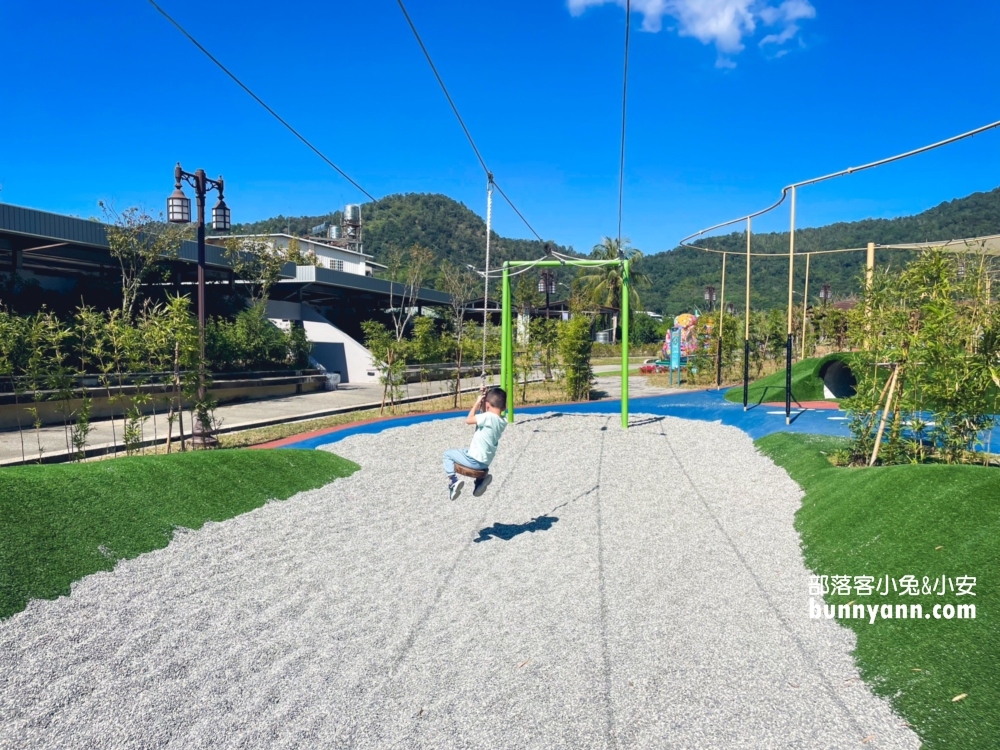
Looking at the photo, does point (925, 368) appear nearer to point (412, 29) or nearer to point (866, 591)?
point (866, 591)

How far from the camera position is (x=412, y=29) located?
1102cm

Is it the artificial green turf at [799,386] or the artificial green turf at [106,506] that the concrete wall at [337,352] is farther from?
the artificial green turf at [106,506]

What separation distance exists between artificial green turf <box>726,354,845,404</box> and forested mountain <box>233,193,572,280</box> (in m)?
71.6

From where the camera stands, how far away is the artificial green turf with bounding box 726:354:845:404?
19141mm

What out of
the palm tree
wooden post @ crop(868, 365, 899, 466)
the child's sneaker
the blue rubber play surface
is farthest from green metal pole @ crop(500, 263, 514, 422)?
the palm tree

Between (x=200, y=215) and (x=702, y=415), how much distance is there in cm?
1263

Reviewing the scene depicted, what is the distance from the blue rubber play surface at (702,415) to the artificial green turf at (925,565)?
6.19 meters

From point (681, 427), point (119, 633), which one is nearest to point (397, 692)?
point (119, 633)

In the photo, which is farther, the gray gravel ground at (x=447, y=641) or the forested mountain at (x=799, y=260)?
the forested mountain at (x=799, y=260)

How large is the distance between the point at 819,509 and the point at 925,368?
2.47m

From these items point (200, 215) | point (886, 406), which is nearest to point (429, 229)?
point (200, 215)

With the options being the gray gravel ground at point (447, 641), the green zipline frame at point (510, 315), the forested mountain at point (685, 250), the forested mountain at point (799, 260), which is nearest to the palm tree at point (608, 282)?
the forested mountain at point (799, 260)

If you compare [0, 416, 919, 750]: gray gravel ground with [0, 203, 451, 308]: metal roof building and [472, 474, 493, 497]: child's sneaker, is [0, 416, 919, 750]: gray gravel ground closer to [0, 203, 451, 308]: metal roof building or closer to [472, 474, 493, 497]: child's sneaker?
[472, 474, 493, 497]: child's sneaker

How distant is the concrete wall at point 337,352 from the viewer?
33.2 m
